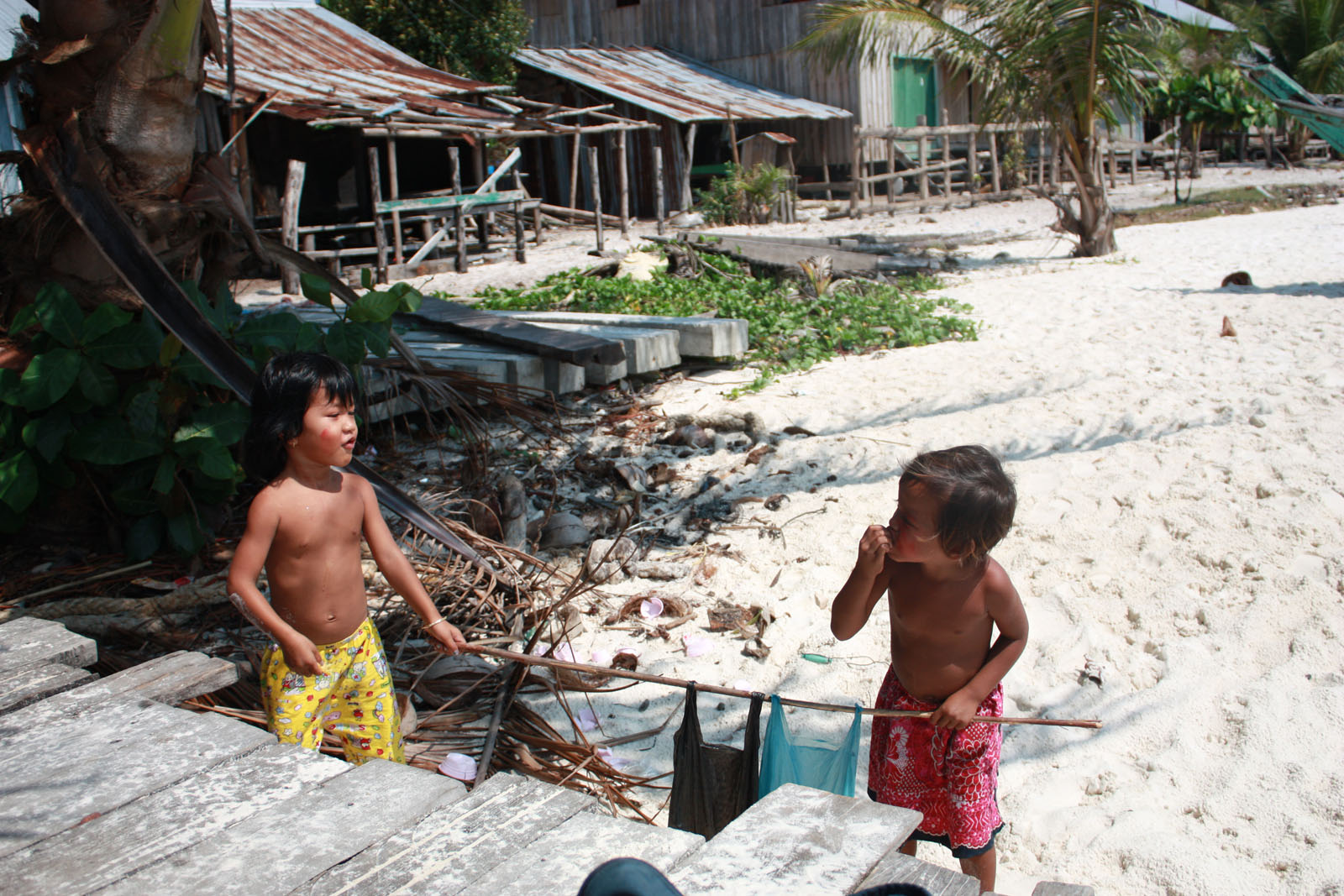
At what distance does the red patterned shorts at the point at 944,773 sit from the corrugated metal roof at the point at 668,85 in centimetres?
1704

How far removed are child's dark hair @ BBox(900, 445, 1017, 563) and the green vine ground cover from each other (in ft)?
14.0

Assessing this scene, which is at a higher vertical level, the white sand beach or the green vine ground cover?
the green vine ground cover

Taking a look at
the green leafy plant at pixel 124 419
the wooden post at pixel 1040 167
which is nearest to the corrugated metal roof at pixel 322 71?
the green leafy plant at pixel 124 419

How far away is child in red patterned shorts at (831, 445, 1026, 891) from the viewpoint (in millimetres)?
2182

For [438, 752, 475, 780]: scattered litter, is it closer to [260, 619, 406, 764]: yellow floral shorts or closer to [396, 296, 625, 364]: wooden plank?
[260, 619, 406, 764]: yellow floral shorts

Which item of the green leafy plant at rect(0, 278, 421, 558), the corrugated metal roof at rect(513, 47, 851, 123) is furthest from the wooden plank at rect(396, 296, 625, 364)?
the corrugated metal roof at rect(513, 47, 851, 123)

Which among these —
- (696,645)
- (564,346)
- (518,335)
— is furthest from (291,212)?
(696,645)

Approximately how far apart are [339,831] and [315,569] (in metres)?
0.91

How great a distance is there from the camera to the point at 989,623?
2.34 meters

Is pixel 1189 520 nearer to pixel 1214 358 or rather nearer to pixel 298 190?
pixel 1214 358

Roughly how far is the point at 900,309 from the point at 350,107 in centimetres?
710

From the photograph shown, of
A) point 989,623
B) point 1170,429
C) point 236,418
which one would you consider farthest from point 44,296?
point 1170,429

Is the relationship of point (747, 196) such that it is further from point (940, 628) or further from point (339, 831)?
point (339, 831)

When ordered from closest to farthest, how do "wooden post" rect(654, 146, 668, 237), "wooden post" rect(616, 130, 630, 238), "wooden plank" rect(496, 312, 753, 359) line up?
"wooden plank" rect(496, 312, 753, 359) → "wooden post" rect(616, 130, 630, 238) → "wooden post" rect(654, 146, 668, 237)
